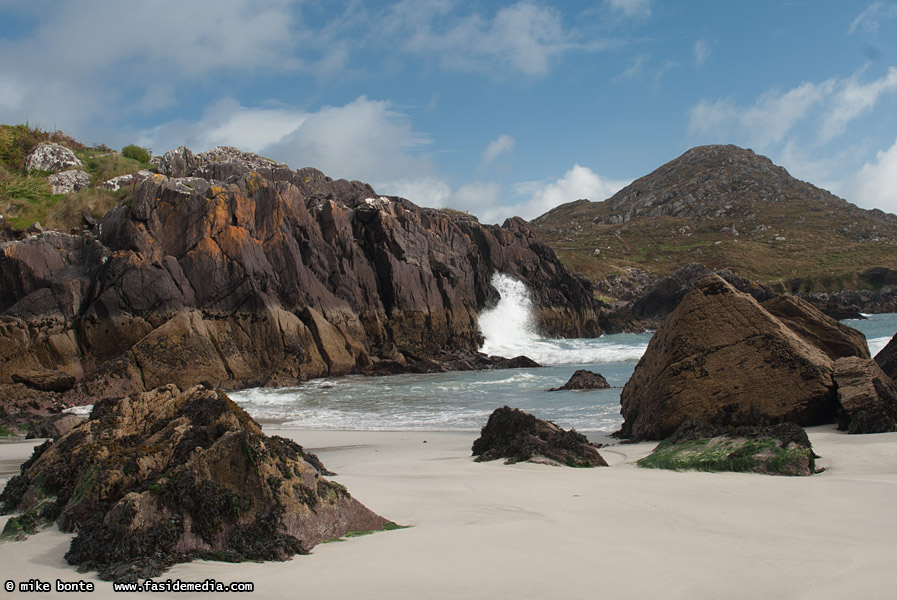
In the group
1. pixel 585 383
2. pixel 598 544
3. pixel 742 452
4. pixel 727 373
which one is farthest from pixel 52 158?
pixel 598 544

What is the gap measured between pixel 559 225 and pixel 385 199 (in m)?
119

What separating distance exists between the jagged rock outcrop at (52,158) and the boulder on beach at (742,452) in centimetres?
4181

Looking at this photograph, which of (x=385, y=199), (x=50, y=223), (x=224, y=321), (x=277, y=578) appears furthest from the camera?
(x=385, y=199)

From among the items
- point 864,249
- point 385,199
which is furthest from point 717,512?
point 864,249

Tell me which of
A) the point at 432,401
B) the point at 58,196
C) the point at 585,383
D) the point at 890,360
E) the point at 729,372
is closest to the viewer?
the point at 729,372

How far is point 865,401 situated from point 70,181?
41.1 metres

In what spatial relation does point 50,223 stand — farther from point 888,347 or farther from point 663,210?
point 663,210

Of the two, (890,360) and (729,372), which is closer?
(729,372)

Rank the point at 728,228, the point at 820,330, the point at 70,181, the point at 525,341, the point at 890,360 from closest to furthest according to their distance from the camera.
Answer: the point at 890,360 < the point at 820,330 < the point at 70,181 < the point at 525,341 < the point at 728,228

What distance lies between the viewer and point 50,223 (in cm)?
2955

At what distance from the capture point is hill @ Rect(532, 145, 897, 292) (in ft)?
287

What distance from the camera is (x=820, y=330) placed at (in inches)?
424

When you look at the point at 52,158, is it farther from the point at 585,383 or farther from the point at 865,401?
the point at 865,401

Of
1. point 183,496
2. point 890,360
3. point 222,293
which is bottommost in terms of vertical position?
point 183,496
